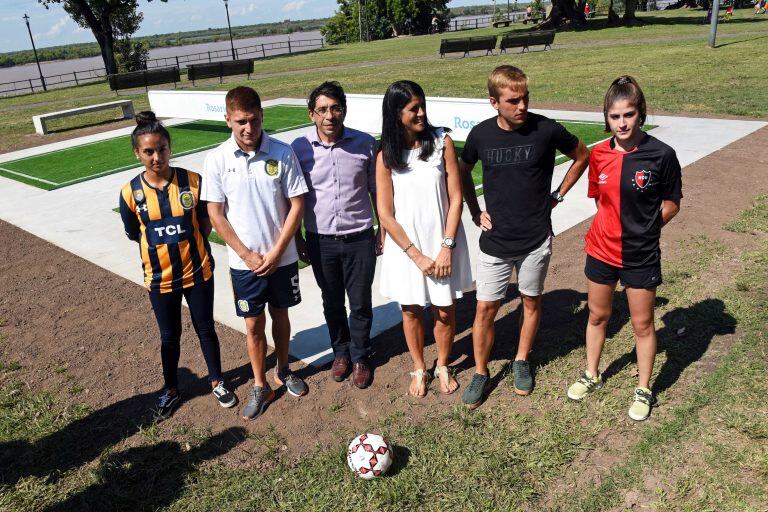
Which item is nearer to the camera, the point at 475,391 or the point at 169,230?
the point at 169,230

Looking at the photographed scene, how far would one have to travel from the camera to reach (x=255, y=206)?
349cm

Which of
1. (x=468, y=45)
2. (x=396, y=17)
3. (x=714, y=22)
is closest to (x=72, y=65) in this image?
(x=396, y=17)

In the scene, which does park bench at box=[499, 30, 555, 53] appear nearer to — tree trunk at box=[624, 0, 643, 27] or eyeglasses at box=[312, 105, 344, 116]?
tree trunk at box=[624, 0, 643, 27]

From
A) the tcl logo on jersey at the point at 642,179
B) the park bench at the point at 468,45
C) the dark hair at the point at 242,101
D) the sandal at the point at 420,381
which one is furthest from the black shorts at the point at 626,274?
the park bench at the point at 468,45

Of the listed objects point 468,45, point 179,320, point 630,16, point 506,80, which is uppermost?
point 630,16

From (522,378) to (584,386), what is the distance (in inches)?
15.4

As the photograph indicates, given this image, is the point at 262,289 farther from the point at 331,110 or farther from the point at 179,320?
the point at 331,110

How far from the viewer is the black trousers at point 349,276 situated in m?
3.78

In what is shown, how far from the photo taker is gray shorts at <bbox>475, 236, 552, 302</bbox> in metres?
3.57

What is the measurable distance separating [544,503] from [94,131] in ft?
53.1

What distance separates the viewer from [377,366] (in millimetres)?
4359

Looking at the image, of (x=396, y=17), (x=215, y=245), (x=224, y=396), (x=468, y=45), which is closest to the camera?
(x=224, y=396)

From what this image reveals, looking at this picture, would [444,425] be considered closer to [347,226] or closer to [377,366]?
[377,366]

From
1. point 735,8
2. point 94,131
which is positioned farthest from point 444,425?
point 735,8
